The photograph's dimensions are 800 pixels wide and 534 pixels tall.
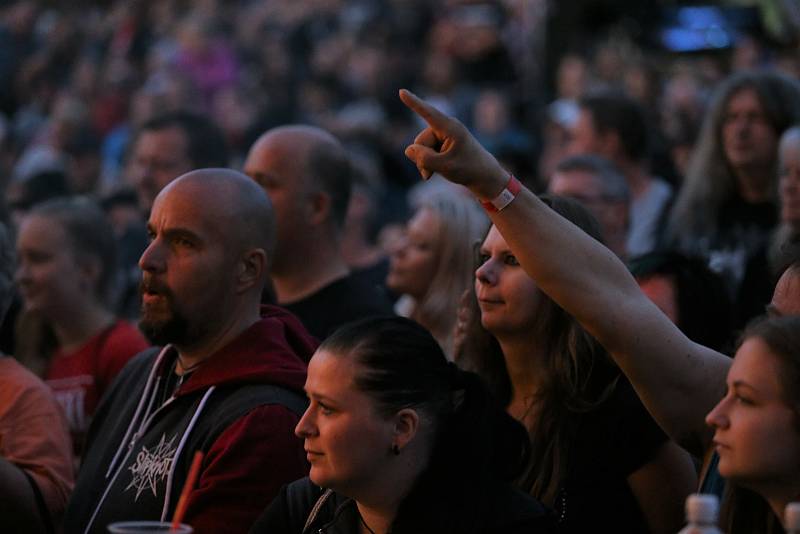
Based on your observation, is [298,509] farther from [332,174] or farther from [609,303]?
[332,174]

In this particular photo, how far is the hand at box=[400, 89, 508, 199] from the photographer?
10.4 feet

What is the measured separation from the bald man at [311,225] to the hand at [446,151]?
7.24 feet

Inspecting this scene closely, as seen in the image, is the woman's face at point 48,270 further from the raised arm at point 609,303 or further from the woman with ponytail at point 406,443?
the raised arm at point 609,303

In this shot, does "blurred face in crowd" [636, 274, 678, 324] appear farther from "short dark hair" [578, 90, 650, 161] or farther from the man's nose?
"short dark hair" [578, 90, 650, 161]

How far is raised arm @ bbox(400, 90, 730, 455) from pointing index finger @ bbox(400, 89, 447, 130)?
6 centimetres

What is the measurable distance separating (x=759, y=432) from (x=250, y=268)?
5.80 feet

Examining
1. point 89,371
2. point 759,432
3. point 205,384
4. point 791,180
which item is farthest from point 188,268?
point 791,180

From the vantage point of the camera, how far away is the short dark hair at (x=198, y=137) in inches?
271

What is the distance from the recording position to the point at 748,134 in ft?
21.5

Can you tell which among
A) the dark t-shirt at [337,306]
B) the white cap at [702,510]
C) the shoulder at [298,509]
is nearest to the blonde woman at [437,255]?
the dark t-shirt at [337,306]

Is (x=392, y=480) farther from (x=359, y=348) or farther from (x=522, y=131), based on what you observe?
(x=522, y=131)

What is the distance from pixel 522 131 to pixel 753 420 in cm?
919

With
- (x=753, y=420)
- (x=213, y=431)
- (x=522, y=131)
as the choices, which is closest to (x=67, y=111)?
(x=522, y=131)

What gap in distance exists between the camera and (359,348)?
356 cm
